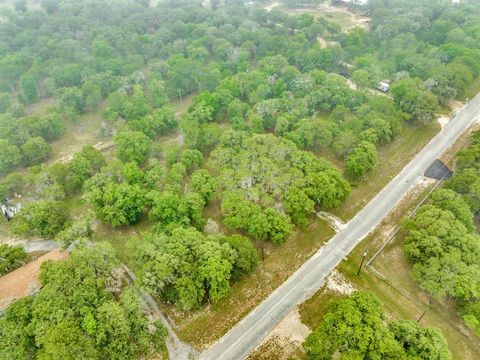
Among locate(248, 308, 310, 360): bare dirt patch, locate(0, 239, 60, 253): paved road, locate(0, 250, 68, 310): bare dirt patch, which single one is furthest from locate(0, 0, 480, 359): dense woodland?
locate(248, 308, 310, 360): bare dirt patch

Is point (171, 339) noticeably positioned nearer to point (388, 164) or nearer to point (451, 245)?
point (451, 245)

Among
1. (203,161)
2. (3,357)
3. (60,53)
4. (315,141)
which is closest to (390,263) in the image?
(315,141)

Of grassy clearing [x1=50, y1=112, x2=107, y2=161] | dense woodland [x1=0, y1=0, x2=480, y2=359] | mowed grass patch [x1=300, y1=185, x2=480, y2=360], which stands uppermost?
dense woodland [x1=0, y1=0, x2=480, y2=359]

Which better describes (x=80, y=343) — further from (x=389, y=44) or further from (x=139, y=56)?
(x=389, y=44)

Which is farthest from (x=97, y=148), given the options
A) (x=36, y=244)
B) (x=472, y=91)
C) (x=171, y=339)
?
(x=472, y=91)

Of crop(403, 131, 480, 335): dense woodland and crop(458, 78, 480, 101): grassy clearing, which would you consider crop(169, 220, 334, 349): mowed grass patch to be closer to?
crop(403, 131, 480, 335): dense woodland

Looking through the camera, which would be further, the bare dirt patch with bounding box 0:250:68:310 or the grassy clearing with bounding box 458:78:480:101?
the grassy clearing with bounding box 458:78:480:101
